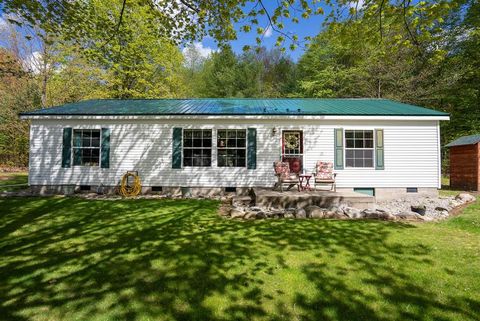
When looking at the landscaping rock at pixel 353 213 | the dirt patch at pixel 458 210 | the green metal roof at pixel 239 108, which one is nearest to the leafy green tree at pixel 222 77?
the green metal roof at pixel 239 108

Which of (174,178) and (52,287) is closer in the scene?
(52,287)

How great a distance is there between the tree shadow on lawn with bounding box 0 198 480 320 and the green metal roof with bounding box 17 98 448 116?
512 cm

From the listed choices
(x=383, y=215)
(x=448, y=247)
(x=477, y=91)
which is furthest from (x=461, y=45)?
(x=448, y=247)

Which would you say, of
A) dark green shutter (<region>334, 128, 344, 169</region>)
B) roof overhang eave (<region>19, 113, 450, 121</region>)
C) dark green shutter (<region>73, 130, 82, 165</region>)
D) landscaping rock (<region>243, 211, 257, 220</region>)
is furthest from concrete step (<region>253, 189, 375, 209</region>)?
dark green shutter (<region>73, 130, 82, 165</region>)

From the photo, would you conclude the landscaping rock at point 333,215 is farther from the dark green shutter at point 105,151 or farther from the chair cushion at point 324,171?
the dark green shutter at point 105,151

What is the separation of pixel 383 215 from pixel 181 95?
848 inches

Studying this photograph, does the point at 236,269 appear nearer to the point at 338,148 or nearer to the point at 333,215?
the point at 333,215

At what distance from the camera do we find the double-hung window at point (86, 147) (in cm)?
1098

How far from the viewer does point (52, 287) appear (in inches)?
138

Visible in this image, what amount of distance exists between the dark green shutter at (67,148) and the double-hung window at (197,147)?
447cm

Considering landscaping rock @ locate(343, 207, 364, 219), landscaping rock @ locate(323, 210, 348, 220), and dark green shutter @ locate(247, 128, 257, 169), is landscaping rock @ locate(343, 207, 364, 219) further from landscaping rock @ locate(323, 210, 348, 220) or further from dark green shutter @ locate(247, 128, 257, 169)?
dark green shutter @ locate(247, 128, 257, 169)

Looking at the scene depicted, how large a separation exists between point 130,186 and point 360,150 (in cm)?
910

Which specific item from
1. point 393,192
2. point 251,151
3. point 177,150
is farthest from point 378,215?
point 177,150

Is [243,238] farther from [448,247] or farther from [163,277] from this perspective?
[448,247]
